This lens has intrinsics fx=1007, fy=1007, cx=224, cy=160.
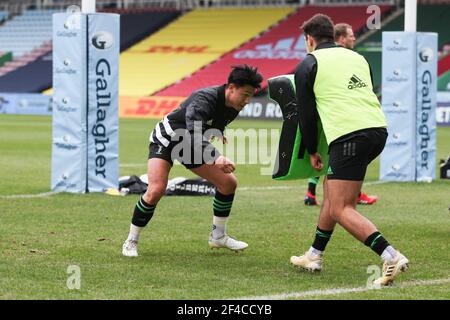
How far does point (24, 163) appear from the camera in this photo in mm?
20266

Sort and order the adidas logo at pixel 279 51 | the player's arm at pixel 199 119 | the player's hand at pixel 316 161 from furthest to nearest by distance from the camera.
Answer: the adidas logo at pixel 279 51, the player's arm at pixel 199 119, the player's hand at pixel 316 161

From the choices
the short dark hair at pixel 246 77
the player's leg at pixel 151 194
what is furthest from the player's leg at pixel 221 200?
the short dark hair at pixel 246 77

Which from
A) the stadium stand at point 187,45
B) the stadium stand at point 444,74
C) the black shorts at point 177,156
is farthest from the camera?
the stadium stand at point 187,45

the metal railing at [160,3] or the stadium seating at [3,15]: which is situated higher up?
the metal railing at [160,3]

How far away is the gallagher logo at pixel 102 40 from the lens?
14797 mm

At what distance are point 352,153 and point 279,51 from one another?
38.9m

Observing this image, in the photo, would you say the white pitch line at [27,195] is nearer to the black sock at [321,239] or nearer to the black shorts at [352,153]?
the black sock at [321,239]

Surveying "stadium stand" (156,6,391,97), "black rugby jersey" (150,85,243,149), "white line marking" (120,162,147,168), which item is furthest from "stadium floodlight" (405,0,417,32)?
"stadium stand" (156,6,391,97)

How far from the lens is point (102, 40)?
14.9 metres

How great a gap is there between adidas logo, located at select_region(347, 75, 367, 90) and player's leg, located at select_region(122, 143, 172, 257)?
2159 millimetres

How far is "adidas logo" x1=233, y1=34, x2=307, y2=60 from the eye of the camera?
45594 millimetres

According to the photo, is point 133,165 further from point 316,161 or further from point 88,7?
point 316,161

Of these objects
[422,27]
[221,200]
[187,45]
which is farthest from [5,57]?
[221,200]

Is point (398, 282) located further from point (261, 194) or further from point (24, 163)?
point (24, 163)
